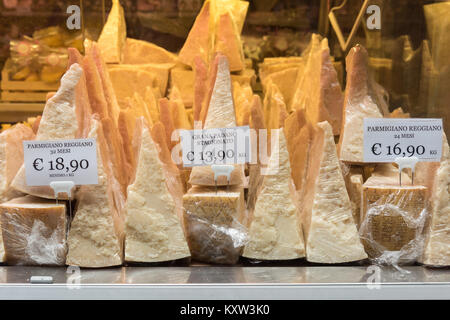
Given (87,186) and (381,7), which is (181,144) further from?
(381,7)

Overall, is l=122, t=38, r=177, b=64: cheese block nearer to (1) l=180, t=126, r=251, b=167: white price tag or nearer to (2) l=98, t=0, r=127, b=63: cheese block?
(2) l=98, t=0, r=127, b=63: cheese block

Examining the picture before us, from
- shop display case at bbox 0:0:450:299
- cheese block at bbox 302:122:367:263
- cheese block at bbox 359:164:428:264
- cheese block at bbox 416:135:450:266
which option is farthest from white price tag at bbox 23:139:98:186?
cheese block at bbox 416:135:450:266

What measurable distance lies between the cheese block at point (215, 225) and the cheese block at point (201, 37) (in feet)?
1.62

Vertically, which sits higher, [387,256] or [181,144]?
[181,144]

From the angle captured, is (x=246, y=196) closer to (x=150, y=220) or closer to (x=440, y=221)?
(x=150, y=220)

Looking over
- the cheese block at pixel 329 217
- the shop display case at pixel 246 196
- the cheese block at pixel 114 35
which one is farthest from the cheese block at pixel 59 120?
the cheese block at pixel 329 217

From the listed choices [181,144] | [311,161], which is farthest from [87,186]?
[311,161]

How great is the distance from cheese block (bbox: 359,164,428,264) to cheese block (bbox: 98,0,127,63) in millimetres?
790

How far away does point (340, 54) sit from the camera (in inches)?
56.6

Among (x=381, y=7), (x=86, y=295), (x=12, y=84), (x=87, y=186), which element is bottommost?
(x=86, y=295)

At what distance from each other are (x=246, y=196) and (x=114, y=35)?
61cm

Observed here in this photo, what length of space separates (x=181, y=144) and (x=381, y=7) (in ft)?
2.13

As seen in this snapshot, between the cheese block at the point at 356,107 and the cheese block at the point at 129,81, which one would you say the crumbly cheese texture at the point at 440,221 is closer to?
the cheese block at the point at 356,107

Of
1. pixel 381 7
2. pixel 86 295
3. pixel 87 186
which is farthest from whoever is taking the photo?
pixel 381 7
